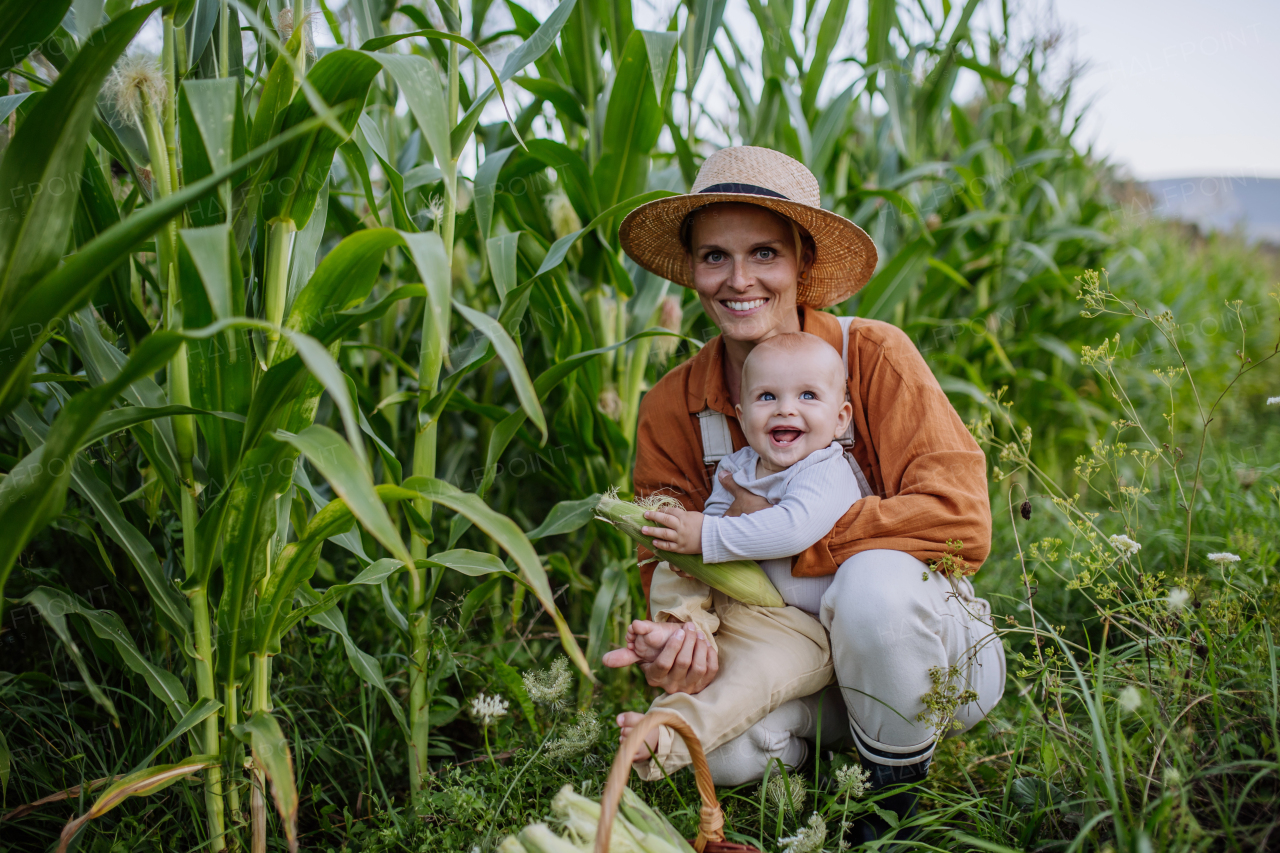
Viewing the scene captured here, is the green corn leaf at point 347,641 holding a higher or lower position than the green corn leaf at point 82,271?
lower

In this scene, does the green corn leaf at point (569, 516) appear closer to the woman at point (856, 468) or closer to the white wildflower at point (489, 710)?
the woman at point (856, 468)

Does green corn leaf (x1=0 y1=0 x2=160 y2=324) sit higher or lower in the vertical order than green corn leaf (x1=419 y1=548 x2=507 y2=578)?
higher

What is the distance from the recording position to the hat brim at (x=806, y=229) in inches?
64.6

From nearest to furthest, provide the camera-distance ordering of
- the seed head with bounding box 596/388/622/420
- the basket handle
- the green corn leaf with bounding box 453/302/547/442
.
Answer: the green corn leaf with bounding box 453/302/547/442 < the basket handle < the seed head with bounding box 596/388/622/420

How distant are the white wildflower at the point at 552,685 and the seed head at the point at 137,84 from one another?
1266 mm

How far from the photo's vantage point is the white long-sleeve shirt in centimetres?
150

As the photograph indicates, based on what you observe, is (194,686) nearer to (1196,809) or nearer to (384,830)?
(384,830)

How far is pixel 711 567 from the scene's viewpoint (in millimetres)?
1558

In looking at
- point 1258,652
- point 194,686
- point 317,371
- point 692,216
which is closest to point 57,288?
point 317,371

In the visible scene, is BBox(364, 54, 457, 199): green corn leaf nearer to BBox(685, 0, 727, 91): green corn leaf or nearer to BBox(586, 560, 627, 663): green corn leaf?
BBox(685, 0, 727, 91): green corn leaf

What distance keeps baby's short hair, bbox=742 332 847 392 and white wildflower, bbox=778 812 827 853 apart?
0.83m

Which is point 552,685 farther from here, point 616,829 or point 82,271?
point 82,271

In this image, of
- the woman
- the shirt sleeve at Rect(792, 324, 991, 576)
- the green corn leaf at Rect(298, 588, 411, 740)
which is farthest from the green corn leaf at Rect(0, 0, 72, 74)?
the shirt sleeve at Rect(792, 324, 991, 576)

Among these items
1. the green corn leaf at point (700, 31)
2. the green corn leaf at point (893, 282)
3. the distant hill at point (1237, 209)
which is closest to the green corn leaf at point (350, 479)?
the green corn leaf at point (700, 31)
